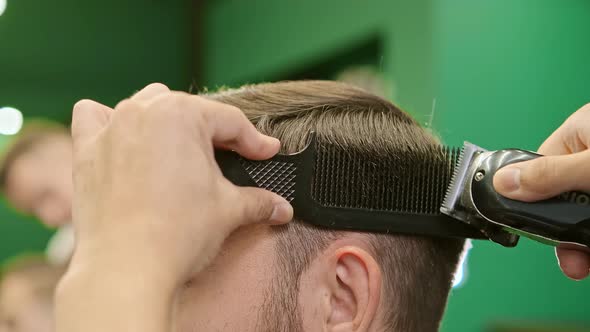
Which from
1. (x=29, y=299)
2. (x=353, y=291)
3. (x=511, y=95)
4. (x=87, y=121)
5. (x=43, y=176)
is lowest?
(x=29, y=299)

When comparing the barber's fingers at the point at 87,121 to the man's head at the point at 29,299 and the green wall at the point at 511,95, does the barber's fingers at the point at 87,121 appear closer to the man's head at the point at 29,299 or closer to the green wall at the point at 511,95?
the man's head at the point at 29,299

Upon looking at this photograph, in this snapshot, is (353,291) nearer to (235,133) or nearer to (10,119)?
(235,133)

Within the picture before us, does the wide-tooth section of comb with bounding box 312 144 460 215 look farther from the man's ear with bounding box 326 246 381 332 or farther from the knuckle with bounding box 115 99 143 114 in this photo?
the knuckle with bounding box 115 99 143 114

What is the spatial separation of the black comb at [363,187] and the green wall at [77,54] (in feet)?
13.7

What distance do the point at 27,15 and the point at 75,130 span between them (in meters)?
4.21

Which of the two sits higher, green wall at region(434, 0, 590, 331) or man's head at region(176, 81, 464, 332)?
man's head at region(176, 81, 464, 332)

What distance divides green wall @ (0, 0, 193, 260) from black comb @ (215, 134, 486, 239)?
4166mm

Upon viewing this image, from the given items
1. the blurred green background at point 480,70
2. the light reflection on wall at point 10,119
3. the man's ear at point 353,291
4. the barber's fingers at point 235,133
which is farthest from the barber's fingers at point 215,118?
the light reflection on wall at point 10,119

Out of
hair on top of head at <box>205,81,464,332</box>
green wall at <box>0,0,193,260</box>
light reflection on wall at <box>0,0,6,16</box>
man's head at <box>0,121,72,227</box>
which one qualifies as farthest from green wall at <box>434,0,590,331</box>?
light reflection on wall at <box>0,0,6,16</box>

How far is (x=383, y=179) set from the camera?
1018 millimetres

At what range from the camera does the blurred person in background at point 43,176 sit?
2.67 metres

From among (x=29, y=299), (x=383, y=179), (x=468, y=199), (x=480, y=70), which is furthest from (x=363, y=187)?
(x=480, y=70)

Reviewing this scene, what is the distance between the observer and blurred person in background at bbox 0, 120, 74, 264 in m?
2.67

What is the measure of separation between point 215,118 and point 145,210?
133mm
